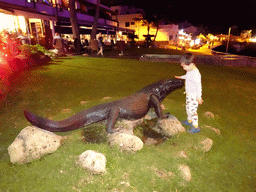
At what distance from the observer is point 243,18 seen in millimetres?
25703

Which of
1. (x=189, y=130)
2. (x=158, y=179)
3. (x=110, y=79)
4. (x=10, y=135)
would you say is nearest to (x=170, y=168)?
(x=158, y=179)

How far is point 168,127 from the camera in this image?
3.59 meters

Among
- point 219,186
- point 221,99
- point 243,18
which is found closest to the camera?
point 219,186

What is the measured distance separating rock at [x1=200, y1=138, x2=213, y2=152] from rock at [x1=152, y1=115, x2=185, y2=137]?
48 centimetres

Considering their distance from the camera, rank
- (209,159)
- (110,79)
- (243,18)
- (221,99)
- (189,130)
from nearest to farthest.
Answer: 1. (209,159)
2. (189,130)
3. (221,99)
4. (110,79)
5. (243,18)

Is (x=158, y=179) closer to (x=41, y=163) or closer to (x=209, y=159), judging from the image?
(x=209, y=159)

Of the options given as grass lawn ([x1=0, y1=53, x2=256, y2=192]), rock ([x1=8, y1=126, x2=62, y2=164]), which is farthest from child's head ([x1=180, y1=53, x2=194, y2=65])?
rock ([x1=8, y1=126, x2=62, y2=164])

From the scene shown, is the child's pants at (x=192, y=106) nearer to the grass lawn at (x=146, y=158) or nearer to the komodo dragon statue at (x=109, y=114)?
the grass lawn at (x=146, y=158)

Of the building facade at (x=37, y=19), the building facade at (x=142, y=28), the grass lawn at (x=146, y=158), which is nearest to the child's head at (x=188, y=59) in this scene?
the grass lawn at (x=146, y=158)

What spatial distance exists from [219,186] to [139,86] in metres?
4.91

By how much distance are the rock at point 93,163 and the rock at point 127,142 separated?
20.1 inches

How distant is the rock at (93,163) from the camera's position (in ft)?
8.41

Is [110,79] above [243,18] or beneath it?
beneath

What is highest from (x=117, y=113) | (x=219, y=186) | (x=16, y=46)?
(x=16, y=46)
